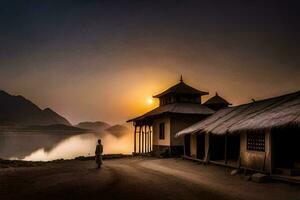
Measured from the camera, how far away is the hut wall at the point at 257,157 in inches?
646

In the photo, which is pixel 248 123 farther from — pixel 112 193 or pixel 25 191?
pixel 25 191

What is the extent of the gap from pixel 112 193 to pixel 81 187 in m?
1.92

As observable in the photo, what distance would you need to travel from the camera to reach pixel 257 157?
17.4 meters

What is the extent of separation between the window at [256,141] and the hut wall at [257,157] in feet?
0.77

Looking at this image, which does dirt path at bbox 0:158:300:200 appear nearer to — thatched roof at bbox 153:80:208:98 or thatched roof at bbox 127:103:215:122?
thatched roof at bbox 127:103:215:122

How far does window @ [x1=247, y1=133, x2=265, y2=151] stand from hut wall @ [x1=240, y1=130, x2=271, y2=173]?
23cm

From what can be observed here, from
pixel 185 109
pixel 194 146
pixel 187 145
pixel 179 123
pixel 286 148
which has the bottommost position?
pixel 187 145

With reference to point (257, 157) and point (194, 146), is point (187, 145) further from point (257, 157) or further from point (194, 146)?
point (257, 157)

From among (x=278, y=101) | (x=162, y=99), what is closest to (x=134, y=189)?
(x=278, y=101)

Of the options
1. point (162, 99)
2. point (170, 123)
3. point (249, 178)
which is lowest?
point (249, 178)

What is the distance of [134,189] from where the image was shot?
1249cm

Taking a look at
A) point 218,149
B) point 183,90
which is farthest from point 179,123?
point 218,149

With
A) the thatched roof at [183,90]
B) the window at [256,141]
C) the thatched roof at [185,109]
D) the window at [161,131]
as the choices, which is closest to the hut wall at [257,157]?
the window at [256,141]

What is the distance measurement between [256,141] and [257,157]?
903mm
